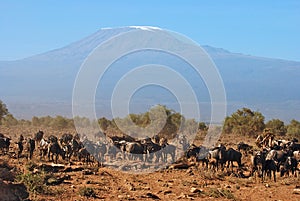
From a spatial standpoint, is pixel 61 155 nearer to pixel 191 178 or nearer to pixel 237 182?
pixel 191 178

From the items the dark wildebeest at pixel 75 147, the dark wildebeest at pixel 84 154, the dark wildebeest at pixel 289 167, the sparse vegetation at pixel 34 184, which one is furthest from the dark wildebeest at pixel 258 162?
the dark wildebeest at pixel 75 147

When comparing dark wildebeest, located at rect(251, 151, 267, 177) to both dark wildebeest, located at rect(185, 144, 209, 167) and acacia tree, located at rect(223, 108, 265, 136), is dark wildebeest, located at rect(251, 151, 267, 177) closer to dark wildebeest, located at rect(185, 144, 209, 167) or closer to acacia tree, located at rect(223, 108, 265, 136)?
dark wildebeest, located at rect(185, 144, 209, 167)

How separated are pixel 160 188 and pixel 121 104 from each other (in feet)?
70.3

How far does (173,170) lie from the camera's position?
22.0 meters

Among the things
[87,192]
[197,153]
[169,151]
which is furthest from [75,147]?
[87,192]

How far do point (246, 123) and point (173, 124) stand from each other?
857 centimetres

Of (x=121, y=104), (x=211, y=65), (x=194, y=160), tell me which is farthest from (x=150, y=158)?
(x=121, y=104)

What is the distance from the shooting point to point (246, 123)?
4975 centimetres

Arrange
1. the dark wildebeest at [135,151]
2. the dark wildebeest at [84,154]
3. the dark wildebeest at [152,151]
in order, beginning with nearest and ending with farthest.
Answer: the dark wildebeest at [84,154]
the dark wildebeest at [152,151]
the dark wildebeest at [135,151]

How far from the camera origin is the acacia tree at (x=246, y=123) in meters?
48.9

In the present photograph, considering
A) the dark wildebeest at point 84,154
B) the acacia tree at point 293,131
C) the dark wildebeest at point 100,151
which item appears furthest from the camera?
the acacia tree at point 293,131

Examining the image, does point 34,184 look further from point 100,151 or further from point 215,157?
point 215,157

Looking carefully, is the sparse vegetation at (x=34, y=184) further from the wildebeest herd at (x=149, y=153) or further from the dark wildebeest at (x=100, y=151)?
the dark wildebeest at (x=100, y=151)

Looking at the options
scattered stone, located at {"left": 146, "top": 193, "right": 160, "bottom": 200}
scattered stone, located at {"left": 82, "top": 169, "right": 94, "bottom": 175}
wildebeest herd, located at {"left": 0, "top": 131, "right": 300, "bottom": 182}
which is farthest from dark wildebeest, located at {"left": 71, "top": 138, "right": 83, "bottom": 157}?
scattered stone, located at {"left": 146, "top": 193, "right": 160, "bottom": 200}
